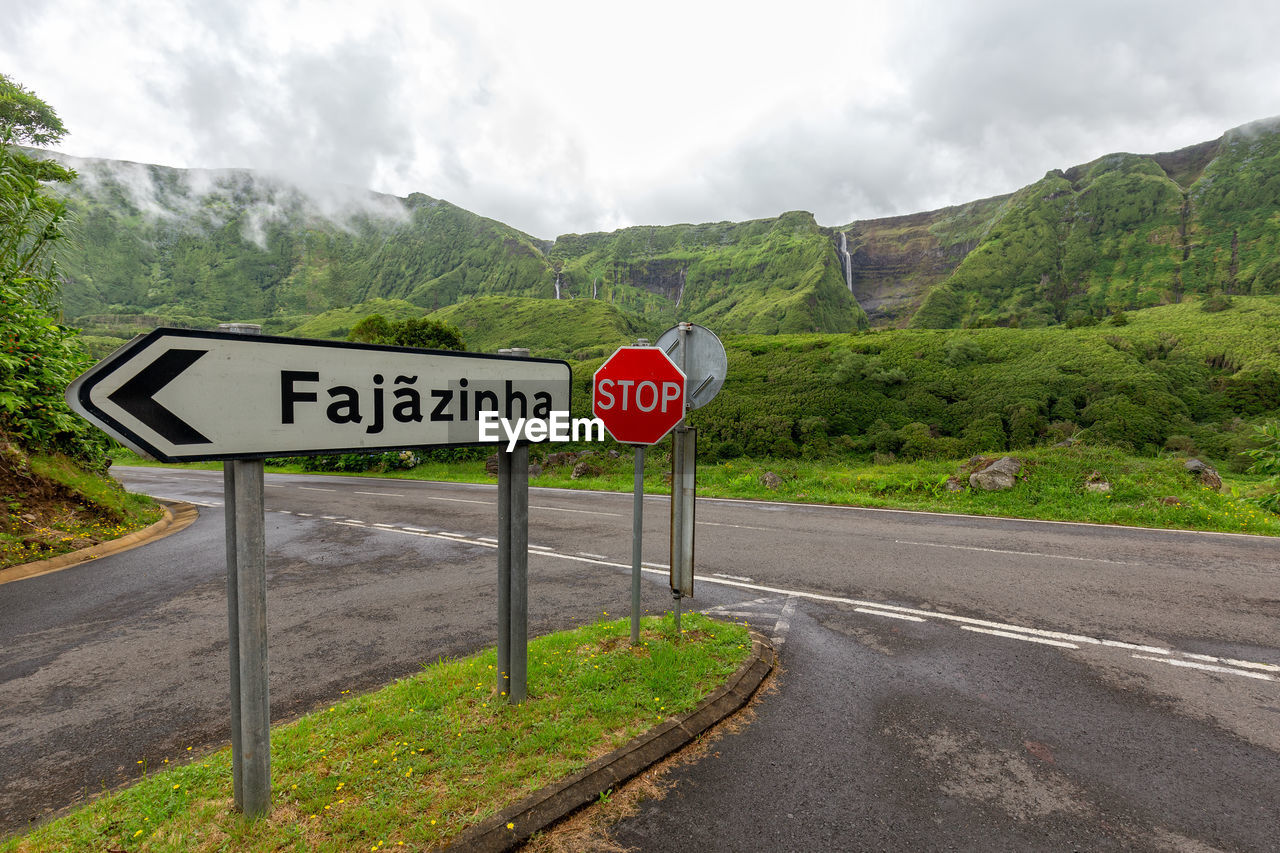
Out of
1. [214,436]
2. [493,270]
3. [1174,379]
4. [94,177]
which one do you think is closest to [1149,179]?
[1174,379]

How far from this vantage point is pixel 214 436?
2043mm

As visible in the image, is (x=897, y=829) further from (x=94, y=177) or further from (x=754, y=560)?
(x=94, y=177)

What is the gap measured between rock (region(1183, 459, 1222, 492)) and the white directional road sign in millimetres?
16042

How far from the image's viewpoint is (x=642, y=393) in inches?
165

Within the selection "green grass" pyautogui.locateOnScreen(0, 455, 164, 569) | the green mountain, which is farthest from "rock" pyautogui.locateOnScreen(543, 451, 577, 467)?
the green mountain

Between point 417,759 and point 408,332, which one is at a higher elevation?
point 408,332

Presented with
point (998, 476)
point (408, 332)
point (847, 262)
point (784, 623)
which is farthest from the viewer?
point (847, 262)

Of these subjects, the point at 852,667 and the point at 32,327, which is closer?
the point at 852,667

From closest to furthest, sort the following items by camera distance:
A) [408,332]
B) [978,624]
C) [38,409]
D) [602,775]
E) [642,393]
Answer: [602,775] < [642,393] < [978,624] < [38,409] < [408,332]

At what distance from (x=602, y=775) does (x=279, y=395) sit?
2.58m

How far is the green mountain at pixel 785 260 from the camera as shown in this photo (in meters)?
74.1

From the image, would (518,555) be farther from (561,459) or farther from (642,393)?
(561,459)

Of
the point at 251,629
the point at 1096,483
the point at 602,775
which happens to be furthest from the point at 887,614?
the point at 1096,483

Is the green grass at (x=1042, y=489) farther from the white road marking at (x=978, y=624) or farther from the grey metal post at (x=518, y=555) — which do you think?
the grey metal post at (x=518, y=555)
